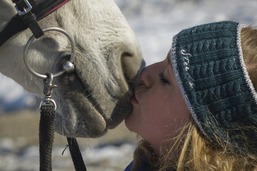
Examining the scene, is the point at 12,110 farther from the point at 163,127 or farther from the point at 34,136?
the point at 163,127

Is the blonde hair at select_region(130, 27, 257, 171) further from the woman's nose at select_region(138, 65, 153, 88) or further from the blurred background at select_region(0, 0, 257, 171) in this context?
the blurred background at select_region(0, 0, 257, 171)

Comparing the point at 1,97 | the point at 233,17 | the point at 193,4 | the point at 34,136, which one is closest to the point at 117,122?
the point at 34,136

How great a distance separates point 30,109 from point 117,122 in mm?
6908

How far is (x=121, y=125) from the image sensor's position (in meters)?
6.06

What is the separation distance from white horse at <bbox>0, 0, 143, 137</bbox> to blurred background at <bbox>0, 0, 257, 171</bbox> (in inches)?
12.3

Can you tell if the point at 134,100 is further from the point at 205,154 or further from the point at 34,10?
the point at 34,10

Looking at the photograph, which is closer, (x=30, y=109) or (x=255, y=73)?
(x=255, y=73)

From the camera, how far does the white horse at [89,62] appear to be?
2629 millimetres

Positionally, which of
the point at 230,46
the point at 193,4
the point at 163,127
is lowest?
the point at 193,4

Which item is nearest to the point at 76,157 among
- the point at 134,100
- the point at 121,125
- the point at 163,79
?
the point at 134,100

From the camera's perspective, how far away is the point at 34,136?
787cm

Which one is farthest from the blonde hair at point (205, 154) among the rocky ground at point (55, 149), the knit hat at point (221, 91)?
the rocky ground at point (55, 149)

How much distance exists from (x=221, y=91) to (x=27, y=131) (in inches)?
237

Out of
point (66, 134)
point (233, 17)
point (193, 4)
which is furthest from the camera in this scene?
point (193, 4)
